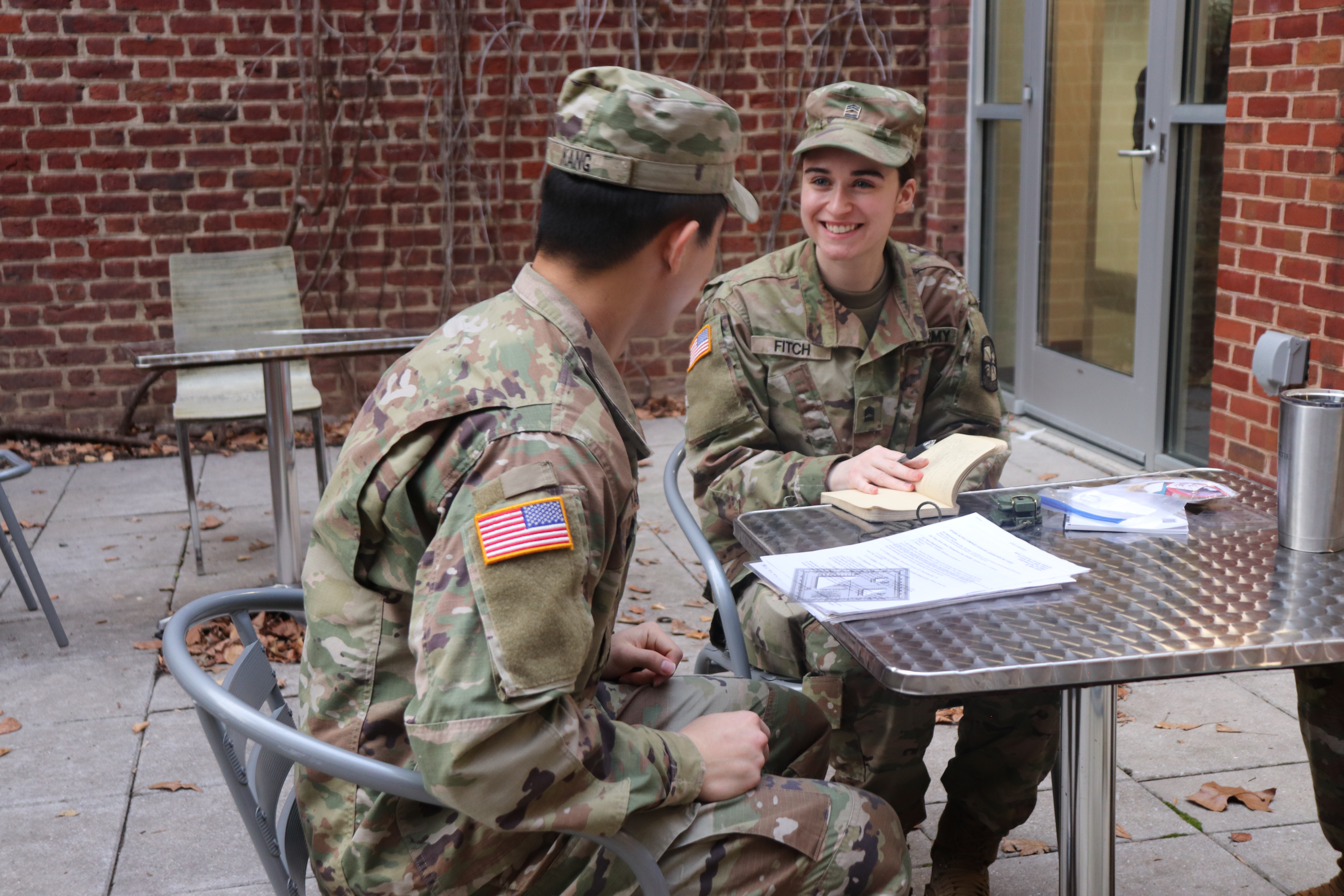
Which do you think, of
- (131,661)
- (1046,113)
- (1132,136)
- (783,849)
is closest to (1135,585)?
(783,849)

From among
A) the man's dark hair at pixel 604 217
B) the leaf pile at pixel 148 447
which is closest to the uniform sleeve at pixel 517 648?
the man's dark hair at pixel 604 217

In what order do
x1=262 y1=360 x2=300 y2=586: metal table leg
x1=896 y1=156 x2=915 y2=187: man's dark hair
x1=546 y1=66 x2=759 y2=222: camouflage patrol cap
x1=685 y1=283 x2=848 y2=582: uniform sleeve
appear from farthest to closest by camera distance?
x1=262 y1=360 x2=300 y2=586: metal table leg < x1=896 y1=156 x2=915 y2=187: man's dark hair < x1=685 y1=283 x2=848 y2=582: uniform sleeve < x1=546 y1=66 x2=759 y2=222: camouflage patrol cap

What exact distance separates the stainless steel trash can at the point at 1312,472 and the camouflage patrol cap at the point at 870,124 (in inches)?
39.3

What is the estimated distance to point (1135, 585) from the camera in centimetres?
158

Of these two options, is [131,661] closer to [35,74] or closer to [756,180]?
[35,74]

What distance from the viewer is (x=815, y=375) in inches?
98.4

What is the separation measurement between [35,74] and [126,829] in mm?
4327

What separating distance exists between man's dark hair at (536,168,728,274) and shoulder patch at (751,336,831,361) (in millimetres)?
966

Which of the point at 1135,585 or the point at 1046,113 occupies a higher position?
the point at 1046,113

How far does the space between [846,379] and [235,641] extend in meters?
2.11

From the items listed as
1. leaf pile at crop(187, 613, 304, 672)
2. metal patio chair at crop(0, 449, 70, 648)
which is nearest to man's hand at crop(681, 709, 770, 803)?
leaf pile at crop(187, 613, 304, 672)

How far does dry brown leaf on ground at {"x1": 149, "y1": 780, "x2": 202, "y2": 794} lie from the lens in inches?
112

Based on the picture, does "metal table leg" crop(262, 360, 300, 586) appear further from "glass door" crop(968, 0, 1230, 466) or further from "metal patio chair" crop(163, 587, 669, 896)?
"glass door" crop(968, 0, 1230, 466)

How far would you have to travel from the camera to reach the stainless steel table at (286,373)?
12.1 feet
